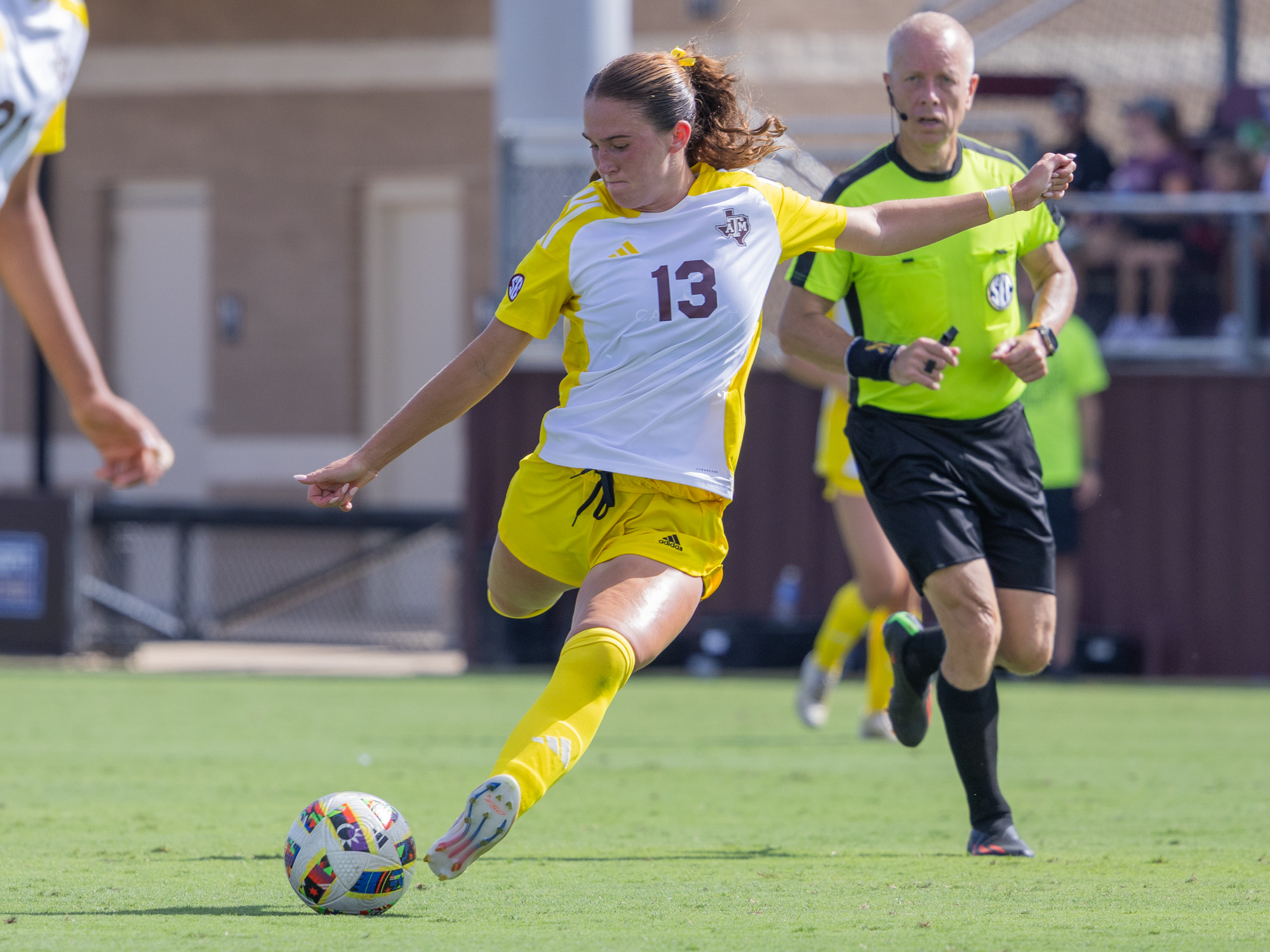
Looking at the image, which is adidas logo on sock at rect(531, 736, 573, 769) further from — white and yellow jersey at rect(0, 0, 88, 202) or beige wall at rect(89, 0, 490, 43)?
beige wall at rect(89, 0, 490, 43)

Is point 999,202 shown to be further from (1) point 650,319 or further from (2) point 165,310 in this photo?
(2) point 165,310

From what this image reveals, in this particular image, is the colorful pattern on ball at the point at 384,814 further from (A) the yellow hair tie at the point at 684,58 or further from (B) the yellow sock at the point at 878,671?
(B) the yellow sock at the point at 878,671

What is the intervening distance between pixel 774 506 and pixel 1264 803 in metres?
6.23

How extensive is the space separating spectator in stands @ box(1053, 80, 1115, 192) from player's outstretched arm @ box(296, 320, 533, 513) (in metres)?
8.57

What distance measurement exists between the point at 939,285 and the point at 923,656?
1.13 m

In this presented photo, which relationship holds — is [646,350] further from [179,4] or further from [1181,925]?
[179,4]

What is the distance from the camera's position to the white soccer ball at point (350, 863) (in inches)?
160

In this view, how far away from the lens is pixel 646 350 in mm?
4324

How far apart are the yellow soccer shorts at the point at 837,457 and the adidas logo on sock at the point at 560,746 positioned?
4.01m

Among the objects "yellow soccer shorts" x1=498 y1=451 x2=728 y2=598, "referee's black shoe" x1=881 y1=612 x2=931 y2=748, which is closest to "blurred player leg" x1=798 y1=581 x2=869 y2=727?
"referee's black shoe" x1=881 y1=612 x2=931 y2=748

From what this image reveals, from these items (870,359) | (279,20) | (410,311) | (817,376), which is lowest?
(817,376)

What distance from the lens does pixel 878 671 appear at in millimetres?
8227

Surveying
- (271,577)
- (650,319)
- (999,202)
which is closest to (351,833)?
(650,319)

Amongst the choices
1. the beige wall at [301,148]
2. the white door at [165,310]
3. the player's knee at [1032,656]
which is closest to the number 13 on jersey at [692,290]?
the player's knee at [1032,656]
